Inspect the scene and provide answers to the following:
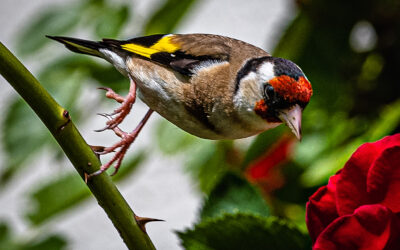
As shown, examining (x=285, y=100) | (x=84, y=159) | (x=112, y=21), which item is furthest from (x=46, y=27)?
(x=84, y=159)

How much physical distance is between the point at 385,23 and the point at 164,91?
1.13 feet

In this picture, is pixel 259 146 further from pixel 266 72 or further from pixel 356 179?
pixel 356 179

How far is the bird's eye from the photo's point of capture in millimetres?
520

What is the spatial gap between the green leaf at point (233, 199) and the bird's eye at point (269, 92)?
11 centimetres

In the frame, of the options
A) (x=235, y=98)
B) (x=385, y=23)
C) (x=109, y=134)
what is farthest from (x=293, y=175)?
(x=109, y=134)

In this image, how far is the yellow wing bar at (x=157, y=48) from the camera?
61 centimetres

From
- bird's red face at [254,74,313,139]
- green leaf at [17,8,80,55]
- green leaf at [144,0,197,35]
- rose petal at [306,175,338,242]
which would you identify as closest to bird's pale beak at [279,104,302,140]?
bird's red face at [254,74,313,139]

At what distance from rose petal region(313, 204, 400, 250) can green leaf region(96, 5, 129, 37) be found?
1.77ft

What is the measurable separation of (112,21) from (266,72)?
0.35 m

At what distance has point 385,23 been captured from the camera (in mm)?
787

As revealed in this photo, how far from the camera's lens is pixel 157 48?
0.62m

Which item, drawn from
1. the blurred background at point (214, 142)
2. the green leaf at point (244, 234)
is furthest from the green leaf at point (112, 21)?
the green leaf at point (244, 234)

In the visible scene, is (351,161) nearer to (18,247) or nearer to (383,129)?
(383,129)

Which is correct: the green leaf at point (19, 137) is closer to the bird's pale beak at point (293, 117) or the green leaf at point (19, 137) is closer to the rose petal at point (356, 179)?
the bird's pale beak at point (293, 117)
